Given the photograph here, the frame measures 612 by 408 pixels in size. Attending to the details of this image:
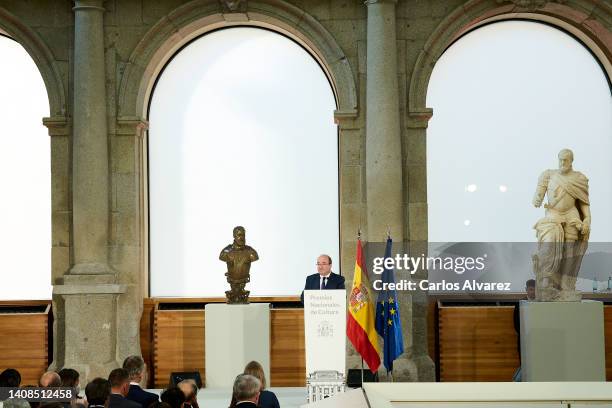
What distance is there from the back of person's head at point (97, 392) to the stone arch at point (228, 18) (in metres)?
8.71

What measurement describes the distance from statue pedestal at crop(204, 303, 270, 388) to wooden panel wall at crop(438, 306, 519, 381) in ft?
9.42

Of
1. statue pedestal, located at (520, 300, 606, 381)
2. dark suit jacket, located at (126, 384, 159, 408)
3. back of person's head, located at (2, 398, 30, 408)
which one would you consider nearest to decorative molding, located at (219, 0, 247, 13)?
statue pedestal, located at (520, 300, 606, 381)

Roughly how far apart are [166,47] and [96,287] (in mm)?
3826

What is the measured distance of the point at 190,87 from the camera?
15.5 meters

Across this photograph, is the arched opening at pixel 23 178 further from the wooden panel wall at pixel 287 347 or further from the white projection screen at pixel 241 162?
the wooden panel wall at pixel 287 347

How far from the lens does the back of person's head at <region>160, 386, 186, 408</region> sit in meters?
6.85

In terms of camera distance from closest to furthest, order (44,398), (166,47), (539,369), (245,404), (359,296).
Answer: (44,398) < (245,404) < (359,296) < (539,369) < (166,47)

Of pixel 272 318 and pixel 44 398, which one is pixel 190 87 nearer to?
pixel 272 318

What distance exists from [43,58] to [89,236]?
9.24 ft

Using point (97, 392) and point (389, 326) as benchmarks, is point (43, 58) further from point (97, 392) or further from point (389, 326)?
point (97, 392)

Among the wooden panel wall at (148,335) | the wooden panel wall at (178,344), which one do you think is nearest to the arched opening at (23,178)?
the wooden panel wall at (148,335)

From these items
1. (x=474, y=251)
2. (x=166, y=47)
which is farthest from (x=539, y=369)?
(x=166, y=47)

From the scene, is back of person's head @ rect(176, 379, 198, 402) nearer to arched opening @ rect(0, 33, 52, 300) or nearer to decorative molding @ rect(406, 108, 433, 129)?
decorative molding @ rect(406, 108, 433, 129)

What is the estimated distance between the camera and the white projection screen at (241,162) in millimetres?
15328
